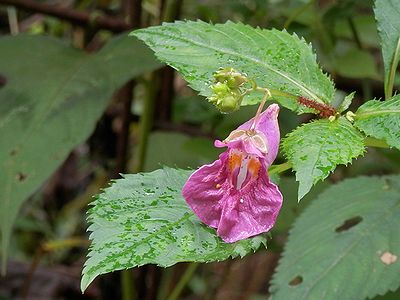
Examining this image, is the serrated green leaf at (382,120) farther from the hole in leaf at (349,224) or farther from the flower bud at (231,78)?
the hole in leaf at (349,224)

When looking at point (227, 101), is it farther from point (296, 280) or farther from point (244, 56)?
point (296, 280)

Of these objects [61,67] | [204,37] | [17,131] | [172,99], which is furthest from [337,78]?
[204,37]

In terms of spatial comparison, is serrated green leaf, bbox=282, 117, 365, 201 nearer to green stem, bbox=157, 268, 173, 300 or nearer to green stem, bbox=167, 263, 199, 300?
green stem, bbox=167, 263, 199, 300

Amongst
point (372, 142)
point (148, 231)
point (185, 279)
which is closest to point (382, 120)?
point (372, 142)

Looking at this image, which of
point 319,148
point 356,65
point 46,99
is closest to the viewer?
point 319,148

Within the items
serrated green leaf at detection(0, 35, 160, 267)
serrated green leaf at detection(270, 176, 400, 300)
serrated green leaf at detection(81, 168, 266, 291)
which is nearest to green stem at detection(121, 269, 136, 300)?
serrated green leaf at detection(0, 35, 160, 267)

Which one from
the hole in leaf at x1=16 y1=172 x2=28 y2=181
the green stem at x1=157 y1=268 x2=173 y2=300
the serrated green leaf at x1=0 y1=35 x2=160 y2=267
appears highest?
the serrated green leaf at x1=0 y1=35 x2=160 y2=267
